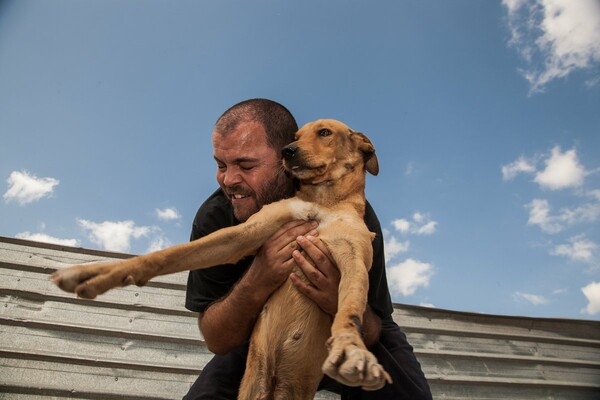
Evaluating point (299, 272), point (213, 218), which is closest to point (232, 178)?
point (213, 218)

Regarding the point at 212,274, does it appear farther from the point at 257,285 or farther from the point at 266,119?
the point at 266,119

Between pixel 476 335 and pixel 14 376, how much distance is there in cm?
369

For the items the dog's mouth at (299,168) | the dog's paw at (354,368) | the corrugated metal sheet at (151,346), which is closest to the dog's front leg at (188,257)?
the dog's mouth at (299,168)

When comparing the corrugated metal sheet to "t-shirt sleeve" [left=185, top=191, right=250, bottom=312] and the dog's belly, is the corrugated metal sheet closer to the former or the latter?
"t-shirt sleeve" [left=185, top=191, right=250, bottom=312]

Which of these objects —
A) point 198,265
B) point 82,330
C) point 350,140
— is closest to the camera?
point 198,265

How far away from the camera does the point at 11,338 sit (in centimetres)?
339

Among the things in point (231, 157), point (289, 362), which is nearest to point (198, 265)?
point (289, 362)

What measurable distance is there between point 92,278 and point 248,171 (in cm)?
104

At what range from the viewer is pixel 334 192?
2.30 metres

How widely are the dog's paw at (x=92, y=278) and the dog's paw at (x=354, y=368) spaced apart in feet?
2.44

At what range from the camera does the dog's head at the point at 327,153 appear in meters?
2.23

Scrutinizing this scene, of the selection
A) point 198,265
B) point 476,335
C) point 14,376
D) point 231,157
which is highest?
point 231,157

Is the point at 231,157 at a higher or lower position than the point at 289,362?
higher

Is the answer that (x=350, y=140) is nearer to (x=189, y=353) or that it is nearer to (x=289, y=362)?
(x=289, y=362)
